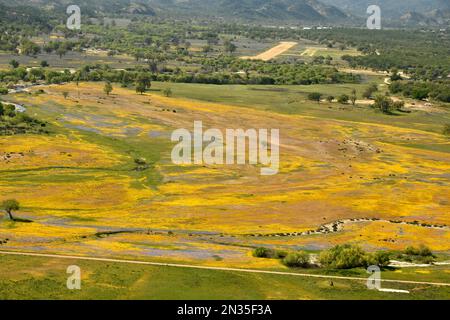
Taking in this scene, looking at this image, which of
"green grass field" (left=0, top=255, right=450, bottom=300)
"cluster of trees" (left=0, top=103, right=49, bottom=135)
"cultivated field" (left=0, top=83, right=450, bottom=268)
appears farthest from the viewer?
"cluster of trees" (left=0, top=103, right=49, bottom=135)

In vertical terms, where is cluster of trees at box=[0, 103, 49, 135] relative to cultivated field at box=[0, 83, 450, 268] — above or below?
above

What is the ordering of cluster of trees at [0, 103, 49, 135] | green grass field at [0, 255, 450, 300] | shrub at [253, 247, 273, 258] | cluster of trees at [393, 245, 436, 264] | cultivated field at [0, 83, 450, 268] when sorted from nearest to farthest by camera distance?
green grass field at [0, 255, 450, 300], shrub at [253, 247, 273, 258], cluster of trees at [393, 245, 436, 264], cultivated field at [0, 83, 450, 268], cluster of trees at [0, 103, 49, 135]

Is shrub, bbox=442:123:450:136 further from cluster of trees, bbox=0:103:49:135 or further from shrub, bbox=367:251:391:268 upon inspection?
shrub, bbox=367:251:391:268

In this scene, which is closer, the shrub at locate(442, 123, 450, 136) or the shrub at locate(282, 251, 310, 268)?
the shrub at locate(282, 251, 310, 268)

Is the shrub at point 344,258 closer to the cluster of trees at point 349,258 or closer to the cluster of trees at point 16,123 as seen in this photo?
the cluster of trees at point 349,258

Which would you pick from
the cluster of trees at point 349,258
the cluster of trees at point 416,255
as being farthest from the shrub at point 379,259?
the cluster of trees at point 416,255

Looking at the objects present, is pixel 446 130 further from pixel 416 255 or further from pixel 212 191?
Answer: pixel 416 255

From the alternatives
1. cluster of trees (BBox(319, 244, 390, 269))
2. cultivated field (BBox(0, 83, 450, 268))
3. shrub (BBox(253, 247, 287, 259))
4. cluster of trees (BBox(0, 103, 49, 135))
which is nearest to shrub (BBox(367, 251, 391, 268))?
cluster of trees (BBox(319, 244, 390, 269))

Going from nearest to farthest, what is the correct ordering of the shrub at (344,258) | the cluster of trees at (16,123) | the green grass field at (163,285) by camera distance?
the green grass field at (163,285)
the shrub at (344,258)
the cluster of trees at (16,123)

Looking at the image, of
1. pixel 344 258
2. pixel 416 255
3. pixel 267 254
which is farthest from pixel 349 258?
pixel 416 255

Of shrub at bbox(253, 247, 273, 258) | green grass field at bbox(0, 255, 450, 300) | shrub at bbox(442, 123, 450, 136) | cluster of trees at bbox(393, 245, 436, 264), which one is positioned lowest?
cluster of trees at bbox(393, 245, 436, 264)
